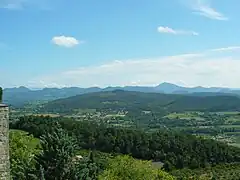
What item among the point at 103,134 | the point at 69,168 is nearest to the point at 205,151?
the point at 103,134

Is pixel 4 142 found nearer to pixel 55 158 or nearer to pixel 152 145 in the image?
pixel 55 158

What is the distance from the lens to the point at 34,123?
289 ft

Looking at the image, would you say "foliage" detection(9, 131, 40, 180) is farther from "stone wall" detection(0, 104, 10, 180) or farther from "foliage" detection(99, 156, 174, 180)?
"foliage" detection(99, 156, 174, 180)

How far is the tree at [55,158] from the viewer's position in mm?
15477

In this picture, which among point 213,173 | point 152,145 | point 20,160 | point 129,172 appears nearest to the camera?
point 20,160

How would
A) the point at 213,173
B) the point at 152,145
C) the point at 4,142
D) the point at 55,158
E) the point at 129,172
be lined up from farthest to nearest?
the point at 152,145 < the point at 213,173 < the point at 129,172 < the point at 55,158 < the point at 4,142

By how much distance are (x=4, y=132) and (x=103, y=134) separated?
3043 inches

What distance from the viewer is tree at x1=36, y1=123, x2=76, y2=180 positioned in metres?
15.5

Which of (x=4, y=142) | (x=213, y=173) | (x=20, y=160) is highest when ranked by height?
(x=4, y=142)

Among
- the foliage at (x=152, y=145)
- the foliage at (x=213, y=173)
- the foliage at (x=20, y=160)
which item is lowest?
the foliage at (x=213, y=173)

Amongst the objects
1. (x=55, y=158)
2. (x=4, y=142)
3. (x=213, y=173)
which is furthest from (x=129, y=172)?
(x=213, y=173)

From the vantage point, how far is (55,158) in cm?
1551

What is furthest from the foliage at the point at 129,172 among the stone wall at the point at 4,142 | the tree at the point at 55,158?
the stone wall at the point at 4,142

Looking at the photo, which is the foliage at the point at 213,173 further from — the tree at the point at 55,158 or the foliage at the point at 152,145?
the tree at the point at 55,158
